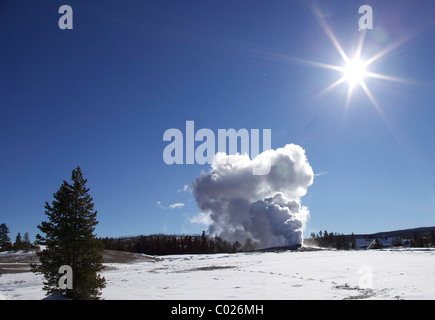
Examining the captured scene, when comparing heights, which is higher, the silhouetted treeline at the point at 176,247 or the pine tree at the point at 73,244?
the pine tree at the point at 73,244

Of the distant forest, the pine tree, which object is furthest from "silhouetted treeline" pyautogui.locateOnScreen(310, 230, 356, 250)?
the pine tree

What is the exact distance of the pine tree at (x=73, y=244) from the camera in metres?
16.5

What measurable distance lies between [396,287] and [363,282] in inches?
138

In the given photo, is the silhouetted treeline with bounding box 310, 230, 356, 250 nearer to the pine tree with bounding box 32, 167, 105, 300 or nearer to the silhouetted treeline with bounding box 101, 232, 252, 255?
the silhouetted treeline with bounding box 101, 232, 252, 255

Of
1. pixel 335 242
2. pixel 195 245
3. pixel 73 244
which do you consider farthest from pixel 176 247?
pixel 73 244

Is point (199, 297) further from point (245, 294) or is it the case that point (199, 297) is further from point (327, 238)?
point (327, 238)

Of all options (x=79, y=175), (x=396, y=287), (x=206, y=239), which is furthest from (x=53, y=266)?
(x=206, y=239)

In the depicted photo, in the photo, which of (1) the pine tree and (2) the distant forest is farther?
(2) the distant forest

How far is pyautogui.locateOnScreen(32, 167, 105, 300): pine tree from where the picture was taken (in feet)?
54.1

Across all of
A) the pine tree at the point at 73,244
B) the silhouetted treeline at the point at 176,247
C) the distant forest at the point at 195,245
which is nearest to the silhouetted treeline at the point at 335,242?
the distant forest at the point at 195,245

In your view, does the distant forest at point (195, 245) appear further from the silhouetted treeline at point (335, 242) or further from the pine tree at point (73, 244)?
the pine tree at point (73, 244)

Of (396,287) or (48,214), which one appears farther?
(396,287)

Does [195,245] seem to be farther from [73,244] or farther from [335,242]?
[73,244]
